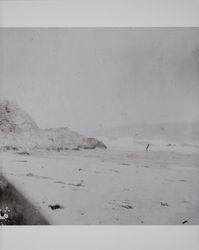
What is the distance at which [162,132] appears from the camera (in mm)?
1888

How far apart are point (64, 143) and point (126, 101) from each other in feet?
1.42

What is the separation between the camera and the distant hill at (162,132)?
188 centimetres

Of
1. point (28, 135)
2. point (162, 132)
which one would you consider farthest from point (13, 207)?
point (162, 132)

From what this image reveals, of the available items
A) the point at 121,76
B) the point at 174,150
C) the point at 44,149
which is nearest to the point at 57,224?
the point at 44,149

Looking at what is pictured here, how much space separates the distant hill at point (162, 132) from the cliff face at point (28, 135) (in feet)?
0.37

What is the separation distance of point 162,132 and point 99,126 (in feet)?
1.19

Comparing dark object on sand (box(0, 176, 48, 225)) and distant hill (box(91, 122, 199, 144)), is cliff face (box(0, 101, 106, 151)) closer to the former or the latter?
distant hill (box(91, 122, 199, 144))

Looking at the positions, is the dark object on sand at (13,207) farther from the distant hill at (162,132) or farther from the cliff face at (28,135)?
the distant hill at (162,132)

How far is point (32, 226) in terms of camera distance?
6.18ft

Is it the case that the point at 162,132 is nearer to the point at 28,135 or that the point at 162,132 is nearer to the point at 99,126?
the point at 99,126

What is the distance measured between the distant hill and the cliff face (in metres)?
0.11

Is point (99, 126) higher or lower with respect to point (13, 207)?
higher

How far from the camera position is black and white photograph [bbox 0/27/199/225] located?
6.15 feet

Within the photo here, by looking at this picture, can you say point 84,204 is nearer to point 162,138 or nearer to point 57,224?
point 57,224
